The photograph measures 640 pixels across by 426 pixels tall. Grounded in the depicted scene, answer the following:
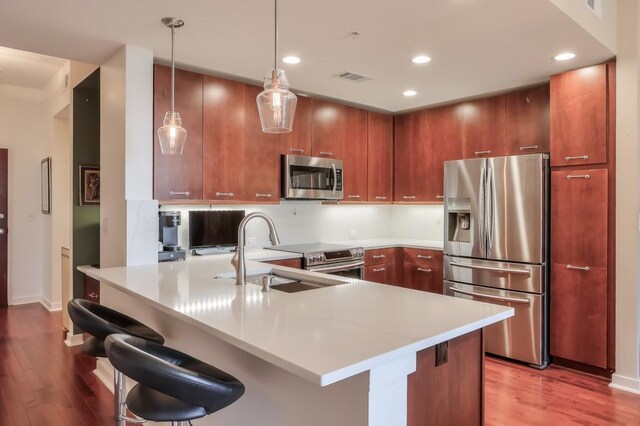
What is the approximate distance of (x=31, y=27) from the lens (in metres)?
2.63

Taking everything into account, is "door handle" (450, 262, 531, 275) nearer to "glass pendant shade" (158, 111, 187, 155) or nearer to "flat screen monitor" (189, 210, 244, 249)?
"flat screen monitor" (189, 210, 244, 249)

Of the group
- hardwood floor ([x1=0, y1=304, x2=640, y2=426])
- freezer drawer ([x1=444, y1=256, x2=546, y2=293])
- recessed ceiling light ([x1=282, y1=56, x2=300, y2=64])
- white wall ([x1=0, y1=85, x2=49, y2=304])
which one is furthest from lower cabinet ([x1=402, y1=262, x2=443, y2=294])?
white wall ([x1=0, y1=85, x2=49, y2=304])

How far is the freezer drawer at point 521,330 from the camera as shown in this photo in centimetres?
356

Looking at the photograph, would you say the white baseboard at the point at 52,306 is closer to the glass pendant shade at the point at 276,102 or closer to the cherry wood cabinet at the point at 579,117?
the glass pendant shade at the point at 276,102

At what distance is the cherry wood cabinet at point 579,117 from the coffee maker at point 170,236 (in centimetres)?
308

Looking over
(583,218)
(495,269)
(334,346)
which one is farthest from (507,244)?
(334,346)

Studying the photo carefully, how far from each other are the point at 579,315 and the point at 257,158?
2.94 meters

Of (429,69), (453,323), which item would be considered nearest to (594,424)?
(453,323)

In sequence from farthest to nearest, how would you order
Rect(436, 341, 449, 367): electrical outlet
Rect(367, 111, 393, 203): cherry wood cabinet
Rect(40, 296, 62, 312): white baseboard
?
Rect(40, 296, 62, 312): white baseboard → Rect(367, 111, 393, 203): cherry wood cabinet → Rect(436, 341, 449, 367): electrical outlet

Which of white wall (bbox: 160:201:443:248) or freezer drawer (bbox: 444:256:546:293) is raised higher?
white wall (bbox: 160:201:443:248)

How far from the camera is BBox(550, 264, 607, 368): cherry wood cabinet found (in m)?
3.31

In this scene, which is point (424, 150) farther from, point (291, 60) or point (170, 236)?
point (170, 236)

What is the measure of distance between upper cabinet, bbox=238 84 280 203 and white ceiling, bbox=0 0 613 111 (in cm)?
28

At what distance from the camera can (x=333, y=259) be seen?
158 inches
